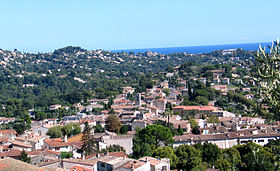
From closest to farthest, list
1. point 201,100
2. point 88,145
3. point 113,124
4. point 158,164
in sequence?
point 158,164
point 88,145
point 113,124
point 201,100

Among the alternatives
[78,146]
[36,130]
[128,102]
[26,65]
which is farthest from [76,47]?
[78,146]

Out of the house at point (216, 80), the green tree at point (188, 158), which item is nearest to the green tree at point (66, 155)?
the green tree at point (188, 158)

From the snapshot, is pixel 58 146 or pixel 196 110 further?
pixel 196 110

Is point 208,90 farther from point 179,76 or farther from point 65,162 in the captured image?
point 65,162

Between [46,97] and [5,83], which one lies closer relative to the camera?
[46,97]

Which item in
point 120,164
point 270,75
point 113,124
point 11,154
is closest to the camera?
point 270,75

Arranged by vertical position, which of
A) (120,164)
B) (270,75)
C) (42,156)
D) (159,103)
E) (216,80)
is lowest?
(159,103)

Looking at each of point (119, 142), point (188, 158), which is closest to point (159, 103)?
point (119, 142)

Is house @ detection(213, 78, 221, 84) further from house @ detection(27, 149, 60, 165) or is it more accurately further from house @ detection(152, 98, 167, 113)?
house @ detection(27, 149, 60, 165)

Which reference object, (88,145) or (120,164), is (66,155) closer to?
(88,145)
